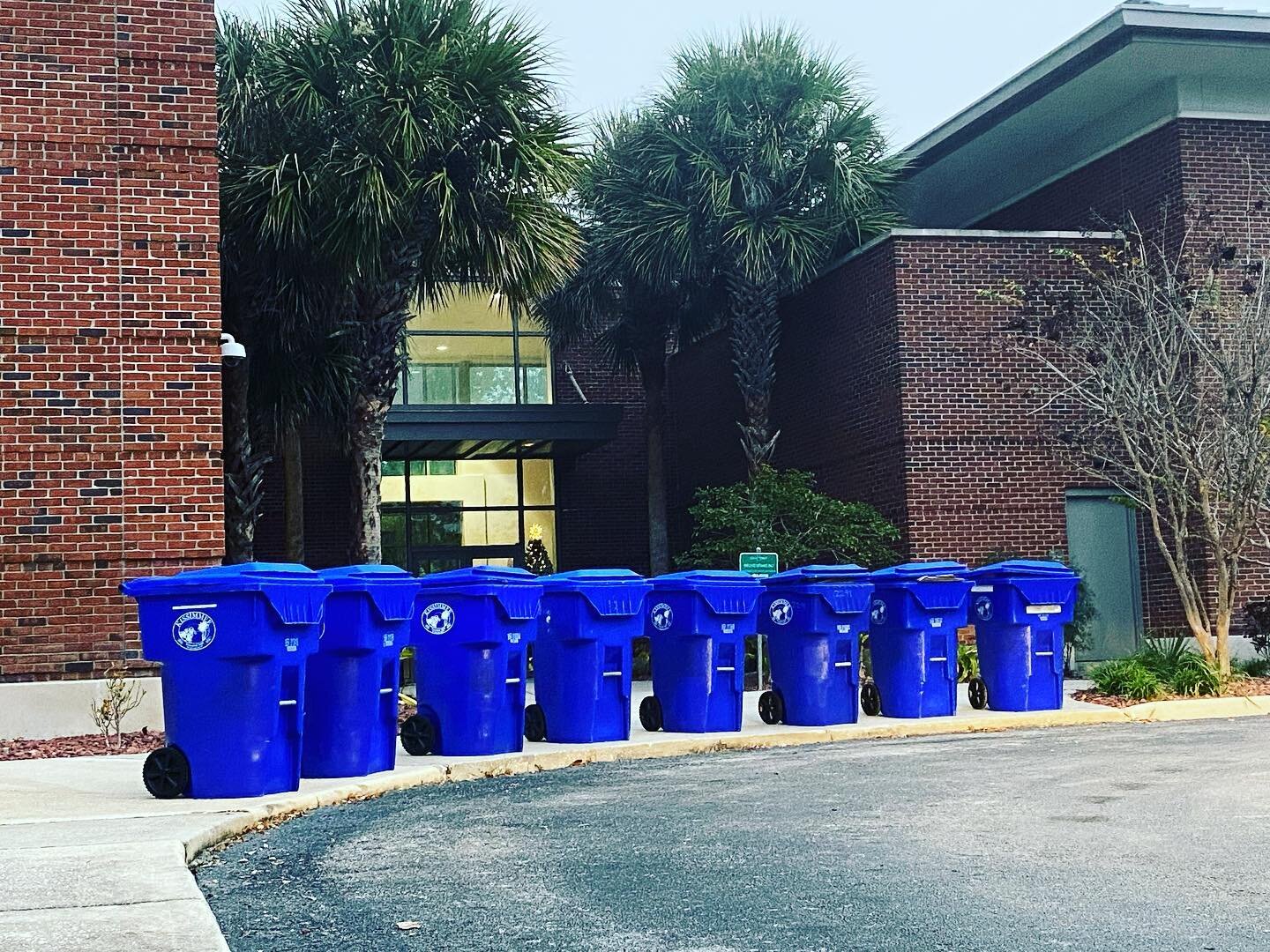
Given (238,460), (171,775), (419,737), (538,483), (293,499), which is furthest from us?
(538,483)

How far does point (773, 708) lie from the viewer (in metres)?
12.8

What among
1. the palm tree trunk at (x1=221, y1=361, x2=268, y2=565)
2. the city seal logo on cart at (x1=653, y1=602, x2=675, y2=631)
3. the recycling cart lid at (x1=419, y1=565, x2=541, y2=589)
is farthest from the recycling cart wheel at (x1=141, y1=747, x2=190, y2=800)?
the palm tree trunk at (x1=221, y1=361, x2=268, y2=565)

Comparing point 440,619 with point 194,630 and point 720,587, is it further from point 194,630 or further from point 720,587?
point 720,587

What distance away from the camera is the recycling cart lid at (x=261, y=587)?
8547 millimetres

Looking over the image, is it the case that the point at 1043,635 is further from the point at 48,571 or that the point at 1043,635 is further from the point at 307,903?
the point at 307,903

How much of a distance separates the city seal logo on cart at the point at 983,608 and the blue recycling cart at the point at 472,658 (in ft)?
15.7

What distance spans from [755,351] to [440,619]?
12.6 meters

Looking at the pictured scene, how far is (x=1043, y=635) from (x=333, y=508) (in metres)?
15.5

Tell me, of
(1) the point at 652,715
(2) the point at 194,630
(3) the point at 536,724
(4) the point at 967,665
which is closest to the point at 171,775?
(2) the point at 194,630

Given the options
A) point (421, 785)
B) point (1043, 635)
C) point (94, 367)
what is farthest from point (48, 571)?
point (1043, 635)

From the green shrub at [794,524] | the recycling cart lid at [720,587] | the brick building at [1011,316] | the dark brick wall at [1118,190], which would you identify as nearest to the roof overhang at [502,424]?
the green shrub at [794,524]

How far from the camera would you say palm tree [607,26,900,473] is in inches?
844

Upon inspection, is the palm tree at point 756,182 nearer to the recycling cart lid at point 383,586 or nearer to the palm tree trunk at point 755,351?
the palm tree trunk at point 755,351

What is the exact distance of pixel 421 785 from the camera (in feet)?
31.7
